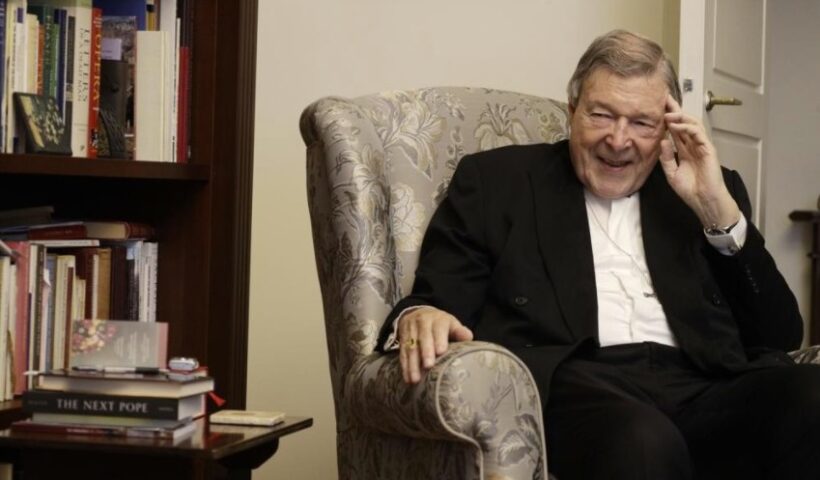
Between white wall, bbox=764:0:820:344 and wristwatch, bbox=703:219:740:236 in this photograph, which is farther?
white wall, bbox=764:0:820:344

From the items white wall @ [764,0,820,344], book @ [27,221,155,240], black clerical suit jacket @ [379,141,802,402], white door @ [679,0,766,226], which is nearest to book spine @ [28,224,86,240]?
book @ [27,221,155,240]

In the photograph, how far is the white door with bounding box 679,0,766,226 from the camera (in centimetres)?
300

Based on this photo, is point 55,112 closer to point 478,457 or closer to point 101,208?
point 101,208

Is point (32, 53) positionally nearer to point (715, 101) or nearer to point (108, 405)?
point (108, 405)

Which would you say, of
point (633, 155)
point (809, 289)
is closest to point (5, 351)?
point (633, 155)

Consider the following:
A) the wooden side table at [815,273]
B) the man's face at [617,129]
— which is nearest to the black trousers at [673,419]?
the man's face at [617,129]

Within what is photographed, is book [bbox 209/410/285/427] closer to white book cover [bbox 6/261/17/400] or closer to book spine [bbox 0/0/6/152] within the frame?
white book cover [bbox 6/261/17/400]

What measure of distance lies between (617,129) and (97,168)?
0.92 metres

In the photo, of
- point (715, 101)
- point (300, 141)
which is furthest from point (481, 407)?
point (715, 101)

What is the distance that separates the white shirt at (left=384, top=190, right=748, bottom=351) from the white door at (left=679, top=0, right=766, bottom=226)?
0.97 metres

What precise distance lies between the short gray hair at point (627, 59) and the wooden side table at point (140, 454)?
0.85 m

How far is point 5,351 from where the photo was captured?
1932mm

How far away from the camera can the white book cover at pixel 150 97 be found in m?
2.21

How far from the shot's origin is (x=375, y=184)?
80.1 inches
